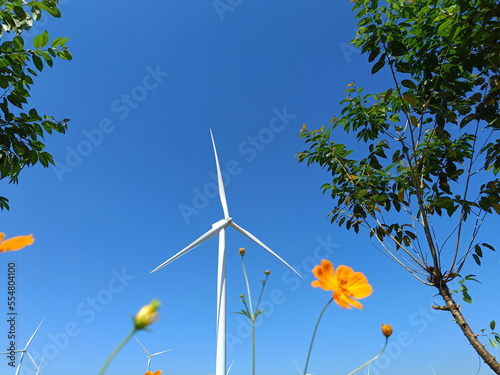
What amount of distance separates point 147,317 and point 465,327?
3.37 m

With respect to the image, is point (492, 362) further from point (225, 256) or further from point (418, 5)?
point (225, 256)

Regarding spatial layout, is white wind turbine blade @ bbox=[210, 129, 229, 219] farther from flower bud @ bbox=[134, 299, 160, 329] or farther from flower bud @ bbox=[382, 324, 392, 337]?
flower bud @ bbox=[134, 299, 160, 329]

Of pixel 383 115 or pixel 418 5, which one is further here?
pixel 383 115

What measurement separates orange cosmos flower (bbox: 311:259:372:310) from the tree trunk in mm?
2780

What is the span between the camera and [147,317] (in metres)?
0.34

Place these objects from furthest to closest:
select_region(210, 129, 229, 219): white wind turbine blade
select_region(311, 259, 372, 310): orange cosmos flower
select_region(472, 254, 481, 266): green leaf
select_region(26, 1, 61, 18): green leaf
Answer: select_region(210, 129, 229, 219): white wind turbine blade, select_region(472, 254, 481, 266): green leaf, select_region(26, 1, 61, 18): green leaf, select_region(311, 259, 372, 310): orange cosmos flower

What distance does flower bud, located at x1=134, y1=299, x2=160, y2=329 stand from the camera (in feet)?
1.11

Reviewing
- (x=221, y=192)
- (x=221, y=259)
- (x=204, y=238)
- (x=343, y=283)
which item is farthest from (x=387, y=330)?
(x=221, y=192)

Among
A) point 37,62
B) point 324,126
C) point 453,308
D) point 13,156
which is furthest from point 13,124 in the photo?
point 453,308

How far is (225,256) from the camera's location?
5496 millimetres

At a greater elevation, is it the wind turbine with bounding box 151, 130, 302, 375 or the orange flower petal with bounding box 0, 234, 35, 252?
the wind turbine with bounding box 151, 130, 302, 375

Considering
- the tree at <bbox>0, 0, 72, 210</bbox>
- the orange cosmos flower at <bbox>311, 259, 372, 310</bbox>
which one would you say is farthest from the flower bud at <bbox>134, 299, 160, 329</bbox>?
the tree at <bbox>0, 0, 72, 210</bbox>

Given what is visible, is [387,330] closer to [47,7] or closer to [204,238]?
[47,7]

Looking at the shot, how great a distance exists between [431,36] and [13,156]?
404cm
